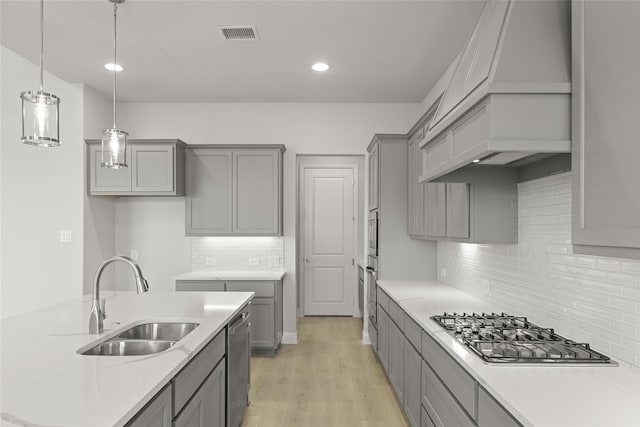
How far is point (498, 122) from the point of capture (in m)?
1.72

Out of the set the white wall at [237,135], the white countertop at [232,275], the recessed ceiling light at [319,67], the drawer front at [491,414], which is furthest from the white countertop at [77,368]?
the white wall at [237,135]

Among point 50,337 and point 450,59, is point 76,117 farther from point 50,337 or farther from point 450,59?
point 450,59

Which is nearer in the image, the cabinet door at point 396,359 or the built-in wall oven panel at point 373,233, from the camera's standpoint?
the cabinet door at point 396,359

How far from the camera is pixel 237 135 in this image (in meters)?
5.27

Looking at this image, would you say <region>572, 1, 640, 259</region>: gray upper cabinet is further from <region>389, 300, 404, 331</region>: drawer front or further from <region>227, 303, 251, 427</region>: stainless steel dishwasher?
<region>227, 303, 251, 427</region>: stainless steel dishwasher

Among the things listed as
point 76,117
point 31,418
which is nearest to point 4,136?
point 76,117

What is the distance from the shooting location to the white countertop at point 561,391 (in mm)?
1240

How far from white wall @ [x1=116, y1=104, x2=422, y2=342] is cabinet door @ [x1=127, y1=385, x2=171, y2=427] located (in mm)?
3664

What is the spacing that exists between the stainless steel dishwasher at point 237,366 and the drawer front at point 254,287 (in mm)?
1475

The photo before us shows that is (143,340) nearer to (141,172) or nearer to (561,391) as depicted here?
(561,391)

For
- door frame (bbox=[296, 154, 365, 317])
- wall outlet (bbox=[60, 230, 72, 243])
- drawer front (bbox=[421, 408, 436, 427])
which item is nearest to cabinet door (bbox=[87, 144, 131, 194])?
wall outlet (bbox=[60, 230, 72, 243])

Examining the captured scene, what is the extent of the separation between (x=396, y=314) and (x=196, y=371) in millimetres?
1844

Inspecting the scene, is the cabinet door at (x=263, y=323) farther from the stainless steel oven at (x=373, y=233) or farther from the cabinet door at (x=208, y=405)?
the cabinet door at (x=208, y=405)

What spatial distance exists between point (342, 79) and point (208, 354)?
3.14 meters
